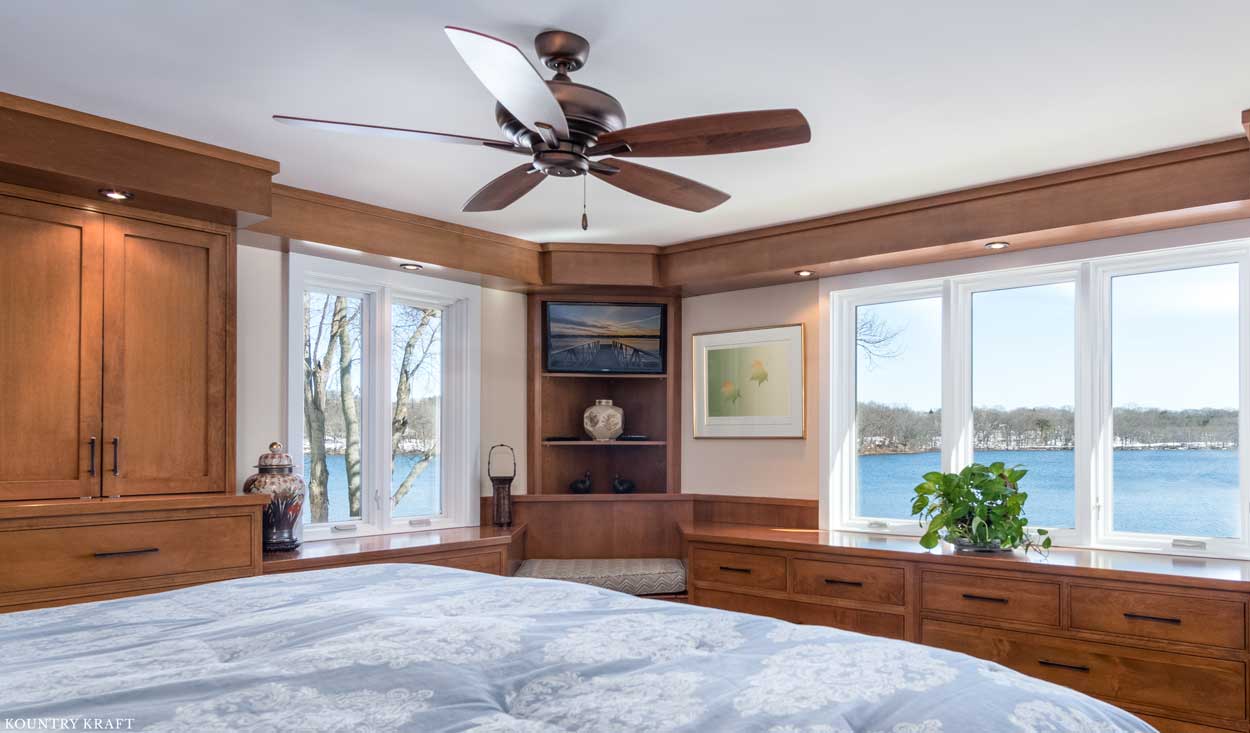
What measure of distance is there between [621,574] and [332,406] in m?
1.69

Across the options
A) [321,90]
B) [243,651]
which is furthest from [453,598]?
[321,90]

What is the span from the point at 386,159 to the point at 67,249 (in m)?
1.16

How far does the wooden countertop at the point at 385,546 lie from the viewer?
3.64 meters

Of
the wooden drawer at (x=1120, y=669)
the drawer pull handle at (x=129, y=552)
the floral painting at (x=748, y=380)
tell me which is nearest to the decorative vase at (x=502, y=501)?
the floral painting at (x=748, y=380)

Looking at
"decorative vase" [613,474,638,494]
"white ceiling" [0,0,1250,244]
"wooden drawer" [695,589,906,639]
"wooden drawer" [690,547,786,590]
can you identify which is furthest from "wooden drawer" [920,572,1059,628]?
"decorative vase" [613,474,638,494]

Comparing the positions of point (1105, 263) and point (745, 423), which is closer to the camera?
point (1105, 263)

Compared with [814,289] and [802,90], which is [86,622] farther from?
[814,289]

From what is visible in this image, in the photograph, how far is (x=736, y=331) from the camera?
16.5ft

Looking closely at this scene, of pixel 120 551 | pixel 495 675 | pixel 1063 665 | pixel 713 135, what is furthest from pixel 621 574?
pixel 495 675

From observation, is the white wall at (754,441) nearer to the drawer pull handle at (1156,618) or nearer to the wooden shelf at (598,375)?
the wooden shelf at (598,375)

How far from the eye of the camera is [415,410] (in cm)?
481

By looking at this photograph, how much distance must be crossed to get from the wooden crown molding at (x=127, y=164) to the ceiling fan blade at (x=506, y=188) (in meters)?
1.05

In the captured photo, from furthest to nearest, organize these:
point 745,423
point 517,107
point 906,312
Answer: point 745,423, point 906,312, point 517,107

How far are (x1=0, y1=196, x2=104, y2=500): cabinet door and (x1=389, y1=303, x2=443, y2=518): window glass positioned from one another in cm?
167
